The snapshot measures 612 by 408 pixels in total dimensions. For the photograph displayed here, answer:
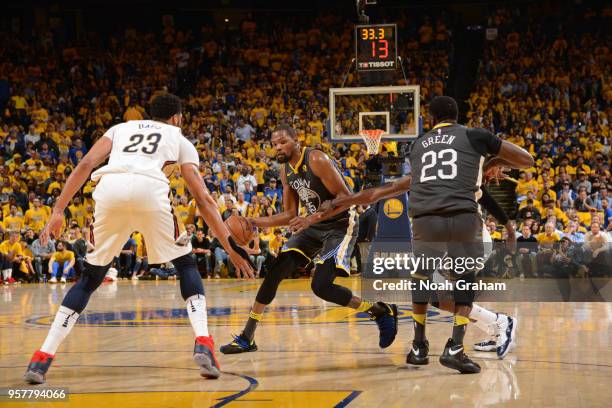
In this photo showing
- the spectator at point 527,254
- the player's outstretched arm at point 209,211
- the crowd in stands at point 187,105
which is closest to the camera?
the player's outstretched arm at point 209,211

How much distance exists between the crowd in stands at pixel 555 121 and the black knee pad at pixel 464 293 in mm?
9859

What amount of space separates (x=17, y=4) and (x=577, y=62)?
17.9 meters

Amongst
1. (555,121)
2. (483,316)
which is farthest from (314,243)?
(555,121)

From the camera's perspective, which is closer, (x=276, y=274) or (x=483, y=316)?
(x=483, y=316)

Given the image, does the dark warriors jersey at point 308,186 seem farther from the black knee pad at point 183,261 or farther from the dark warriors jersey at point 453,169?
the black knee pad at point 183,261

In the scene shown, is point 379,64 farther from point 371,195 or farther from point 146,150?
point 146,150

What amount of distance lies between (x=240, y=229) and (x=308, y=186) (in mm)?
1086

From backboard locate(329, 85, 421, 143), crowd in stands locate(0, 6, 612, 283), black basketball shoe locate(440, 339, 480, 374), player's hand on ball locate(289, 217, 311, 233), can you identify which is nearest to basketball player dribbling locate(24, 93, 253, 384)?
player's hand on ball locate(289, 217, 311, 233)

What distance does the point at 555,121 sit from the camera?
76.5ft

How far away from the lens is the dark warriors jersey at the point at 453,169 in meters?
6.07

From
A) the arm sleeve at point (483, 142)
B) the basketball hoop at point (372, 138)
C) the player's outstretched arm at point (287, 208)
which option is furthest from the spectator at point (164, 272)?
the arm sleeve at point (483, 142)

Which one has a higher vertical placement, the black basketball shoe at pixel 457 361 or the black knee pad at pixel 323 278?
the black knee pad at pixel 323 278

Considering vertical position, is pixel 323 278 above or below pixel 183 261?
below

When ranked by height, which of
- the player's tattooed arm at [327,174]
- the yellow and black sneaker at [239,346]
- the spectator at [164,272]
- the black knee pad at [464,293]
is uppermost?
the player's tattooed arm at [327,174]
